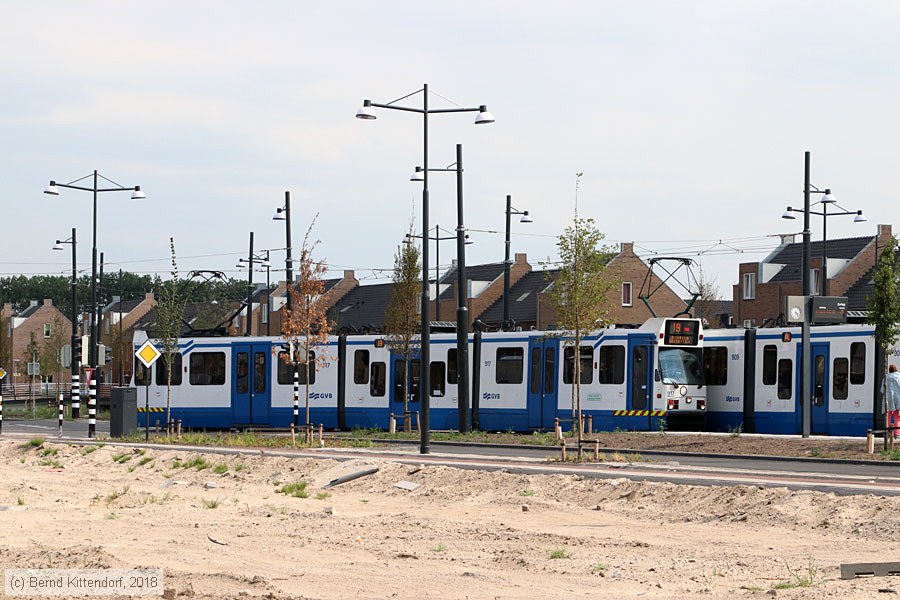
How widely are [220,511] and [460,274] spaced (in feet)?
63.1

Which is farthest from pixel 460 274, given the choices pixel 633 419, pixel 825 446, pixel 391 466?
pixel 391 466

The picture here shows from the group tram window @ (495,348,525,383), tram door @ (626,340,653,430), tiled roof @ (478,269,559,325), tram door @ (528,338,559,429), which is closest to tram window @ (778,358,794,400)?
tram door @ (626,340,653,430)

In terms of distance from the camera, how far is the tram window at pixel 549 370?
35969 mm

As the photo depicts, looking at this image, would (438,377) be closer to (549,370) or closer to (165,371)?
(549,370)

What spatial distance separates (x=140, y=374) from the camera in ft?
142

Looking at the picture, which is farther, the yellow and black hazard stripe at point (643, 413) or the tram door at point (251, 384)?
the tram door at point (251, 384)

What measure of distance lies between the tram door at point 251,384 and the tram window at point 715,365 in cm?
1280

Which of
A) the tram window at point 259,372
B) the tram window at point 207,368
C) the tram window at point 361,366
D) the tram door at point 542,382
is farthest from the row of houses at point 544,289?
the tram door at point 542,382

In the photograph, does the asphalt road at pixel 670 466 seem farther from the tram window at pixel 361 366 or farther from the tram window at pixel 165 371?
the tram window at pixel 165 371

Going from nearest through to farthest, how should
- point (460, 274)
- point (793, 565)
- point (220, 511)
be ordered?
point (793, 565), point (220, 511), point (460, 274)

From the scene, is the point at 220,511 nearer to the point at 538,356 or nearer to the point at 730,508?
the point at 730,508

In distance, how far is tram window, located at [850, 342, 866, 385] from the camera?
31.7 m

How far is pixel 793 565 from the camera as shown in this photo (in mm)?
12734

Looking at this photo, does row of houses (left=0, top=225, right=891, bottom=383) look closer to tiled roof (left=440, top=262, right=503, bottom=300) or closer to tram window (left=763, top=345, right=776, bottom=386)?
tiled roof (left=440, top=262, right=503, bottom=300)
